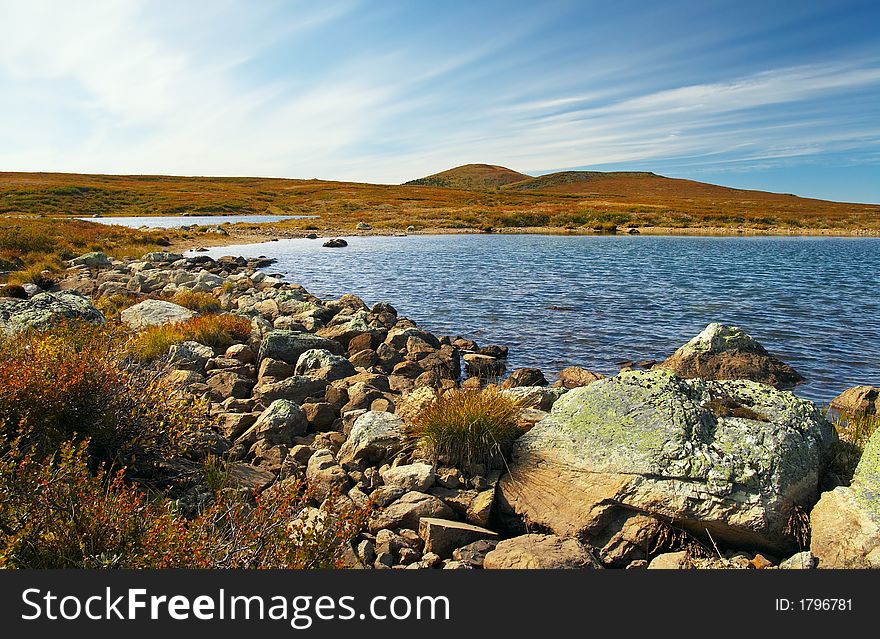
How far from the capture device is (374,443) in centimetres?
629

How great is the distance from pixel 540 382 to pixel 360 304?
9.38 metres

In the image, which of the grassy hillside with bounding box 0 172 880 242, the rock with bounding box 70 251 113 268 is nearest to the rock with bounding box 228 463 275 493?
the rock with bounding box 70 251 113 268

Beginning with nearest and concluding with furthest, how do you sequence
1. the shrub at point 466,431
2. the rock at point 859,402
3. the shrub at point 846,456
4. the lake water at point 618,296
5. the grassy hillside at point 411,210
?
the shrub at point 846,456 < the shrub at point 466,431 < the rock at point 859,402 < the lake water at point 618,296 < the grassy hillside at point 411,210

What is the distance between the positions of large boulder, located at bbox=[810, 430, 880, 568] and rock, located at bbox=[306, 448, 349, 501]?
4.21 metres

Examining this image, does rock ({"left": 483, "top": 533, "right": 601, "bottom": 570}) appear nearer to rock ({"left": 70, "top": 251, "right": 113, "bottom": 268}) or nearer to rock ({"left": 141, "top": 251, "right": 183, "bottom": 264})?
rock ({"left": 70, "top": 251, "right": 113, "bottom": 268})

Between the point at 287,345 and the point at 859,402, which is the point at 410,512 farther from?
the point at 859,402

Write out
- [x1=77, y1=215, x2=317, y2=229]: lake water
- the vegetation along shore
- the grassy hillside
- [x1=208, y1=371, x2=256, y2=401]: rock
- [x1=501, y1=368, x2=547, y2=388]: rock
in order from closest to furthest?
the vegetation along shore → [x1=208, y1=371, x2=256, y2=401]: rock → [x1=501, y1=368, x2=547, y2=388]: rock → [x1=77, y1=215, x2=317, y2=229]: lake water → the grassy hillside

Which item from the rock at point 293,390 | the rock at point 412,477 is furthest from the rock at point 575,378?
the rock at point 412,477

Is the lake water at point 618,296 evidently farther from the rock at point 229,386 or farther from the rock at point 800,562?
the rock at point 800,562

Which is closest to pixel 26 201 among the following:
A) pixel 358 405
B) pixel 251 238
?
pixel 251 238

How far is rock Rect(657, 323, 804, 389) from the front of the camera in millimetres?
11127

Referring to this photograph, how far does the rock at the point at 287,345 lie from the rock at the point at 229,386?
123 cm

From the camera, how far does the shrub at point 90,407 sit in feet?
16.0

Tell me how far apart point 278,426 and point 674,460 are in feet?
15.1
